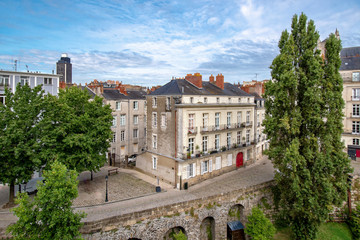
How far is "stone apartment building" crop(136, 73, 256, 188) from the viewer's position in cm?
2400

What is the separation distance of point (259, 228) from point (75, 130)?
1787 cm

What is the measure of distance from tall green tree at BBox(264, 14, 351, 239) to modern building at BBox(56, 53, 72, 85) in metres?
65.4

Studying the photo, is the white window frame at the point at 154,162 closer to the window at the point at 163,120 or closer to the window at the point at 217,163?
the window at the point at 163,120

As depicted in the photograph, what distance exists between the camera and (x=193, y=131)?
966 inches

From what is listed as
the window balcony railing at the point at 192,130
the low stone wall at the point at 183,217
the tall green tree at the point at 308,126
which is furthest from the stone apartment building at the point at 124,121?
the tall green tree at the point at 308,126

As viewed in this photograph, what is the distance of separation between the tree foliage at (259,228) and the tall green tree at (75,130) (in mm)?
14461

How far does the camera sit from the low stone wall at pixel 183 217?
15.9 m

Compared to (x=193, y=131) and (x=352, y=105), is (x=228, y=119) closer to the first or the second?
(x=193, y=131)

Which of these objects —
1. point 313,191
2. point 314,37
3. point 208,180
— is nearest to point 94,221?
point 208,180

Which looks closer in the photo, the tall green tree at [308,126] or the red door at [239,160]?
the tall green tree at [308,126]

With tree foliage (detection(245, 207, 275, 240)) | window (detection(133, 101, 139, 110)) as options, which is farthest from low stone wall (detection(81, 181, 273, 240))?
window (detection(133, 101, 139, 110))

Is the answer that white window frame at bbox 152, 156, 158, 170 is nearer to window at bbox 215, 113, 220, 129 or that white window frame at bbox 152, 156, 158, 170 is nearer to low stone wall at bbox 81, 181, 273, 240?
window at bbox 215, 113, 220, 129

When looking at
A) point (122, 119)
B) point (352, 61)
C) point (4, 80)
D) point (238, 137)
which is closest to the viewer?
point (4, 80)

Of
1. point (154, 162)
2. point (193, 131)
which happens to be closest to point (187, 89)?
point (193, 131)
